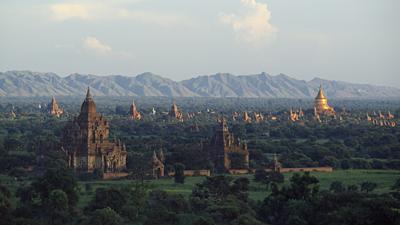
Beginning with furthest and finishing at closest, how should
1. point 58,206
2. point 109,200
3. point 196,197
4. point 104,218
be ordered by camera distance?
point 196,197 < point 109,200 < point 58,206 < point 104,218

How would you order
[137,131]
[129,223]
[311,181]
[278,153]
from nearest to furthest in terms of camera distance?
[129,223] < [311,181] < [278,153] < [137,131]

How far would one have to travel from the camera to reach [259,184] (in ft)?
201

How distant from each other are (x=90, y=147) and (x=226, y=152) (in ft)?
36.8

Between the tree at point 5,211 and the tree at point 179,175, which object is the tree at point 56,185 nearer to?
the tree at point 5,211

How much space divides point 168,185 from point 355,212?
2283cm

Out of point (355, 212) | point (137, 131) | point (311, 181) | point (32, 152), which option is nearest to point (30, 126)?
point (137, 131)

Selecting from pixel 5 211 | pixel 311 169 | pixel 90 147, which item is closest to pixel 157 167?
pixel 90 147

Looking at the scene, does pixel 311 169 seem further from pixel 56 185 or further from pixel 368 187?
pixel 56 185

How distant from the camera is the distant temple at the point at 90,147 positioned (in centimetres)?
6775

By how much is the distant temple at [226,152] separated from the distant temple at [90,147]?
758 cm

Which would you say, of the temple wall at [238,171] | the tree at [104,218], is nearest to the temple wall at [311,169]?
the temple wall at [238,171]

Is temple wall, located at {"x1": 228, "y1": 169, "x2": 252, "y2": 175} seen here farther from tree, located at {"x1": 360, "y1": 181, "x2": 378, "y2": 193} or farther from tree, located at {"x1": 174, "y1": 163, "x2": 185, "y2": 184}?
tree, located at {"x1": 360, "y1": 181, "x2": 378, "y2": 193}

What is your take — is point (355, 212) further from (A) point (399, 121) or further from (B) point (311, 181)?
(A) point (399, 121)

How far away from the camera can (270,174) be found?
61781 mm
